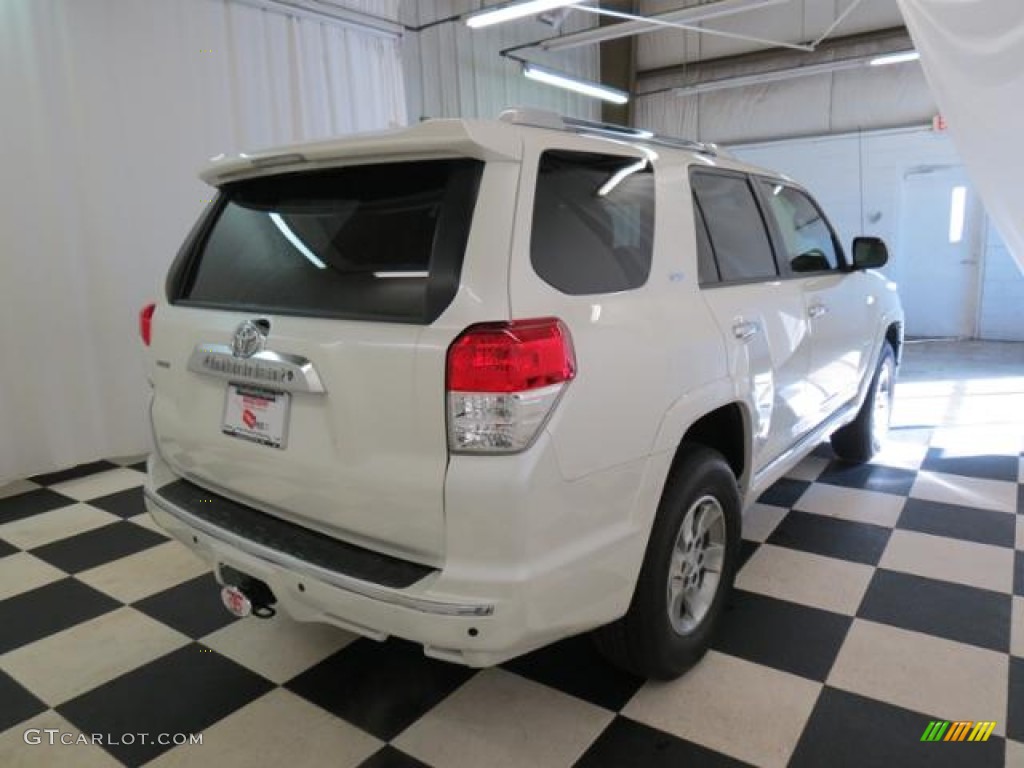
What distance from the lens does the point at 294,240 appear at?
1721 millimetres

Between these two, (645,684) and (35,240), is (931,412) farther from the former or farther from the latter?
(35,240)

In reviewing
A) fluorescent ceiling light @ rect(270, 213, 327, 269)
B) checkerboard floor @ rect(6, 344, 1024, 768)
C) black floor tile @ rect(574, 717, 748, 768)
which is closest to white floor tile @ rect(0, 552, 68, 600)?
checkerboard floor @ rect(6, 344, 1024, 768)

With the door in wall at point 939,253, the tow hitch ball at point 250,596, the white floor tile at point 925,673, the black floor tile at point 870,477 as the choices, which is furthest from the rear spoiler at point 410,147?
the door in wall at point 939,253

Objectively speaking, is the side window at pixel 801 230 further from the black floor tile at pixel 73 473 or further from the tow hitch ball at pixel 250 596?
the black floor tile at pixel 73 473

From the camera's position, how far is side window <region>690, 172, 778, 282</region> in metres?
2.13

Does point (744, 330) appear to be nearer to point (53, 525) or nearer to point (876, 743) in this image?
point (876, 743)

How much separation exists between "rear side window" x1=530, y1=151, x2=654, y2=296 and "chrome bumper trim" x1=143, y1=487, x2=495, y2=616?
0.66 metres

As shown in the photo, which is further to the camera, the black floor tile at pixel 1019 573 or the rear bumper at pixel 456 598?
the black floor tile at pixel 1019 573

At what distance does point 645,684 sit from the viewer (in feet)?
6.40

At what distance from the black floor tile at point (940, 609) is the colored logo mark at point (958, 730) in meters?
0.41

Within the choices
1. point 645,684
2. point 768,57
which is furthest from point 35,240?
point 768,57

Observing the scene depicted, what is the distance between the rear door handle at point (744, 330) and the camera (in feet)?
6.63

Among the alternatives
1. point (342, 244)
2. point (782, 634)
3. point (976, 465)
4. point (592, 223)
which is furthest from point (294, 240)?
point (976, 465)

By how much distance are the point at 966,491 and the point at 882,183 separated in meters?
5.98
